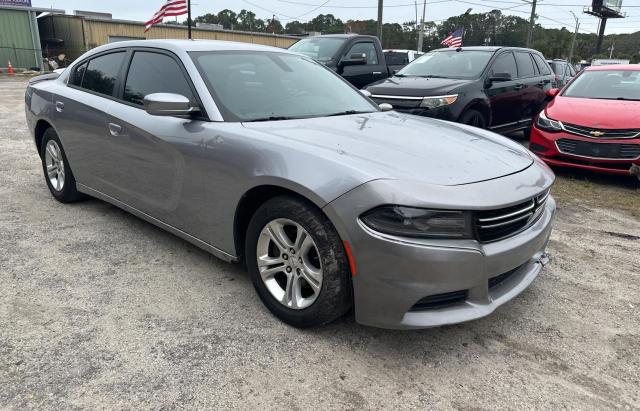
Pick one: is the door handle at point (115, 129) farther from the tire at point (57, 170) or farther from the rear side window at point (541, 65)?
the rear side window at point (541, 65)

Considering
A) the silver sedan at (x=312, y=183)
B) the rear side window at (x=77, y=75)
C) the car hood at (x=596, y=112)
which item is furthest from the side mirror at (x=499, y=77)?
the rear side window at (x=77, y=75)

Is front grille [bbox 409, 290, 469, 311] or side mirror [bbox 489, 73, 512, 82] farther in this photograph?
side mirror [bbox 489, 73, 512, 82]

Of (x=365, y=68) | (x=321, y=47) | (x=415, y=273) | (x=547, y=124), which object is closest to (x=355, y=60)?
(x=365, y=68)

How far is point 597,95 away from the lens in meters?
6.88

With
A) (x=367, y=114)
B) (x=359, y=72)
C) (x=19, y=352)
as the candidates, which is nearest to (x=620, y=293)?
(x=367, y=114)

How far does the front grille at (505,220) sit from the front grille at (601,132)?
153 inches

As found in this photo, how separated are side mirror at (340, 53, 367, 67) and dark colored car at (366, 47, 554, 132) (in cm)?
89

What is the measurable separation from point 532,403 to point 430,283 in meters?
0.70

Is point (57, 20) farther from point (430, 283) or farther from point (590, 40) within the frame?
point (590, 40)

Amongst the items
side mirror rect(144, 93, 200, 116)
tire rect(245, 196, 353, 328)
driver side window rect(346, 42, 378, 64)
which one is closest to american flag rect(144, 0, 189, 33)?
driver side window rect(346, 42, 378, 64)

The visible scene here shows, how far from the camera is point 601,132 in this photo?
5926 millimetres

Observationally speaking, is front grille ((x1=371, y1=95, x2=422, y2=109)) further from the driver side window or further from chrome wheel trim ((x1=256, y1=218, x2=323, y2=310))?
chrome wheel trim ((x1=256, y1=218, x2=323, y2=310))

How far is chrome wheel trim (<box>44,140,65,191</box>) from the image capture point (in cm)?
464

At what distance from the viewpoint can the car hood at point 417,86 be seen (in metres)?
6.63
